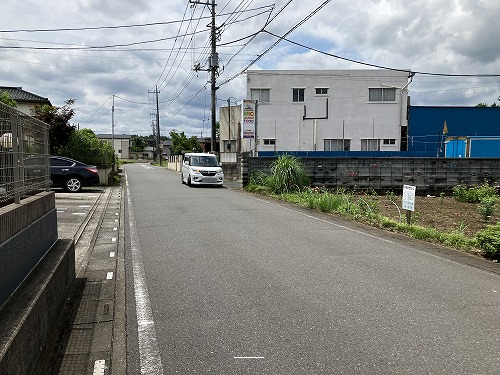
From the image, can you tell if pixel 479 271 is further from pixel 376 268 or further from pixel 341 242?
pixel 341 242

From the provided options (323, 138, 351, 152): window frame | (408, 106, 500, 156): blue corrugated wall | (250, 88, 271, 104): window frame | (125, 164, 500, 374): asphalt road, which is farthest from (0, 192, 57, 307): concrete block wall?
(408, 106, 500, 156): blue corrugated wall

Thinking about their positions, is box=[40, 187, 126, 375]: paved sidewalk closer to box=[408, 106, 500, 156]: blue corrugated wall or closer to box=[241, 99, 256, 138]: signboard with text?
box=[241, 99, 256, 138]: signboard with text

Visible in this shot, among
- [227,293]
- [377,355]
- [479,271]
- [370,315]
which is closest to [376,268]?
[479,271]

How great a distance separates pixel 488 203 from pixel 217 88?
21507 millimetres

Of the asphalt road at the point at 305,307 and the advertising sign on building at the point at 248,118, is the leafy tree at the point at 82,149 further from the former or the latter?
the asphalt road at the point at 305,307

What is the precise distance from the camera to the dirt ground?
10.9m

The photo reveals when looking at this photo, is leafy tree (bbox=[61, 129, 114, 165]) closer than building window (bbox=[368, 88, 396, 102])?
Yes

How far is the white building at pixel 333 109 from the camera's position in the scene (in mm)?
36844

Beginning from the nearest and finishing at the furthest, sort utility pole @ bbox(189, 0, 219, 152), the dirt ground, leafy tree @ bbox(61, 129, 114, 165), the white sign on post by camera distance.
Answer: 1. the white sign on post
2. the dirt ground
3. leafy tree @ bbox(61, 129, 114, 165)
4. utility pole @ bbox(189, 0, 219, 152)

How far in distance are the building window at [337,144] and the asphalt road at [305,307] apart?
1133 inches

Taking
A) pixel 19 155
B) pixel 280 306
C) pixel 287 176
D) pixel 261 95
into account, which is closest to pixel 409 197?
pixel 280 306

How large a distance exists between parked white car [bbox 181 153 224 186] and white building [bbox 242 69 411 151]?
13.7 meters

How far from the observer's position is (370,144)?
37156 millimetres

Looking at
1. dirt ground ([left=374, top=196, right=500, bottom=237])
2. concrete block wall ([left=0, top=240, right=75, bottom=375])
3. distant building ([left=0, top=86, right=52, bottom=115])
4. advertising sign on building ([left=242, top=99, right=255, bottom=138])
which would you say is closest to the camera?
concrete block wall ([left=0, top=240, right=75, bottom=375])
